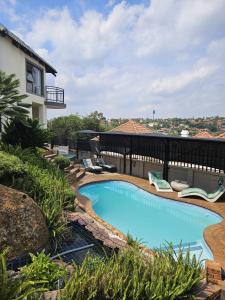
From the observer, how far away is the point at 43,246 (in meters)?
5.75

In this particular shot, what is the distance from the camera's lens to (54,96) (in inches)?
960

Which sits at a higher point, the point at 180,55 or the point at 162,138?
the point at 180,55

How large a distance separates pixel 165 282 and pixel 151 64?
717 inches

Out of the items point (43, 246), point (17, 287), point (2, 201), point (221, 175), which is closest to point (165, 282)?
point (17, 287)

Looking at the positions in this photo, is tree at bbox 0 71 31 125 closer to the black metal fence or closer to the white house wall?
the white house wall

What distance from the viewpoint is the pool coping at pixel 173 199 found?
901cm

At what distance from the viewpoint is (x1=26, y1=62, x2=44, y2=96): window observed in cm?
2080

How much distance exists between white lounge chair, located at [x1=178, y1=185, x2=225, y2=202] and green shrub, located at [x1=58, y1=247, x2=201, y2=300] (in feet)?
34.8

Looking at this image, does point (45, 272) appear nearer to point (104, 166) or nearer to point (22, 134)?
point (22, 134)

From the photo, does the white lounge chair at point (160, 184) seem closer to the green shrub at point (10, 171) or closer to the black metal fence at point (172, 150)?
the black metal fence at point (172, 150)

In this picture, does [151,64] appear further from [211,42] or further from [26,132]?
[26,132]

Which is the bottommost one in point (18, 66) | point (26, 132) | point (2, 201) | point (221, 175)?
point (221, 175)

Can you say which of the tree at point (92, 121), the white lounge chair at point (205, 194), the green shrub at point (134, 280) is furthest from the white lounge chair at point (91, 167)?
the tree at point (92, 121)

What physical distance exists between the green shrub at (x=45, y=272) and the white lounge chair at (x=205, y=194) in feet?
38.6
